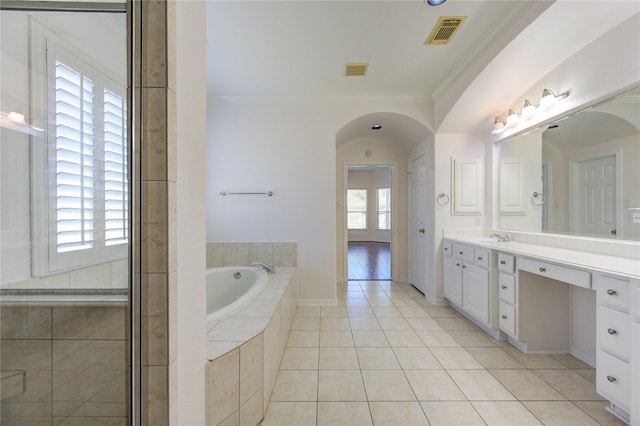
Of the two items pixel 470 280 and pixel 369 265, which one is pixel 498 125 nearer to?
pixel 470 280

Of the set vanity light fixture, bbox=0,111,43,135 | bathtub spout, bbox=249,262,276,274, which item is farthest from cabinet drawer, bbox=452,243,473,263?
vanity light fixture, bbox=0,111,43,135

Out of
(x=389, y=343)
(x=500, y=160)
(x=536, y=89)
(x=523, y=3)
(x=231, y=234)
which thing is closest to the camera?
(x=523, y=3)

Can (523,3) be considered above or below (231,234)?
above

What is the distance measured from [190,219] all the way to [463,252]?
105 inches

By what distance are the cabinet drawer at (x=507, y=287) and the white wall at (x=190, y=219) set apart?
227cm

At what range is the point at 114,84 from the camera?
0.86m

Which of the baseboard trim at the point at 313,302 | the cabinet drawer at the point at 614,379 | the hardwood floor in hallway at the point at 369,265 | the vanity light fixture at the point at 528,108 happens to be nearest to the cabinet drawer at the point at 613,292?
the cabinet drawer at the point at 614,379

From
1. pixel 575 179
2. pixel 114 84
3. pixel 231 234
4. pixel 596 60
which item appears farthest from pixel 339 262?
pixel 114 84

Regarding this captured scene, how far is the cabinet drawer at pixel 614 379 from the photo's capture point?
1.29 meters

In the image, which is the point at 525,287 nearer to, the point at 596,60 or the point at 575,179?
the point at 575,179

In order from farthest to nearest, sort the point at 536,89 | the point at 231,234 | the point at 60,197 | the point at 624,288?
the point at 231,234
the point at 536,89
the point at 624,288
the point at 60,197

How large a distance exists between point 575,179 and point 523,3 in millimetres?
1367

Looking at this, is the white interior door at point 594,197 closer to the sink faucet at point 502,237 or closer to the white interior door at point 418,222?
the sink faucet at point 502,237

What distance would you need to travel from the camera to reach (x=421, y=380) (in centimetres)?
173
